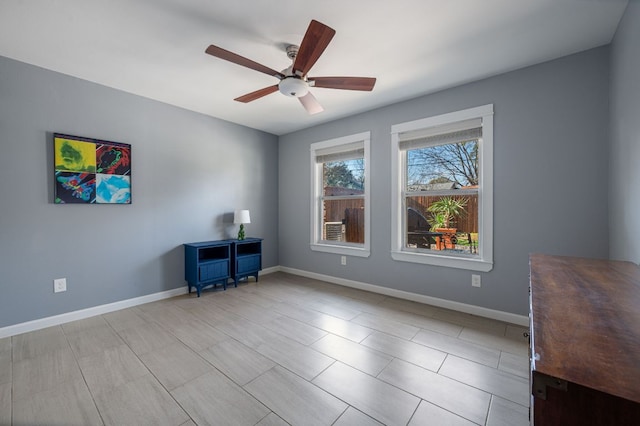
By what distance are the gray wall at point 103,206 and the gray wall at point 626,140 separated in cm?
422

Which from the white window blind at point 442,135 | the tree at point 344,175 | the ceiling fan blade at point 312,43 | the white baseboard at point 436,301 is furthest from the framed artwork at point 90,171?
the white window blind at point 442,135

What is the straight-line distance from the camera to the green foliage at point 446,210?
10.1 feet

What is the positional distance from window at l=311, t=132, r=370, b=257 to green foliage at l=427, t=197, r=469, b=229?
87 centimetres

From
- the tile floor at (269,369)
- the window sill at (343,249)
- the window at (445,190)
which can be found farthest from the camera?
the window sill at (343,249)

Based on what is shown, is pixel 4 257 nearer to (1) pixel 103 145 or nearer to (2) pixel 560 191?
(1) pixel 103 145

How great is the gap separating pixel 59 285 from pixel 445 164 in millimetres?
4355

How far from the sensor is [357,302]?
10.7 ft

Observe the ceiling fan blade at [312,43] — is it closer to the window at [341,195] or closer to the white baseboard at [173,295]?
the window at [341,195]

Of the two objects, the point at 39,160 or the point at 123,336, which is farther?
the point at 39,160

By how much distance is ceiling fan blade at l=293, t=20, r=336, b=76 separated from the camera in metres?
1.59

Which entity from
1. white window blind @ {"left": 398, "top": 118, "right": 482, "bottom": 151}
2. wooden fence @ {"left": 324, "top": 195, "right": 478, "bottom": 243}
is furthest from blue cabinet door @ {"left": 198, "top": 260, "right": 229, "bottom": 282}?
white window blind @ {"left": 398, "top": 118, "right": 482, "bottom": 151}

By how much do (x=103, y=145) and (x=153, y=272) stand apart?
1.58m

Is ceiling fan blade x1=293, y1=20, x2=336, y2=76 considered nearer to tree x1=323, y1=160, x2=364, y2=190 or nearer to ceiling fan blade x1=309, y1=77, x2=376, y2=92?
ceiling fan blade x1=309, y1=77, x2=376, y2=92

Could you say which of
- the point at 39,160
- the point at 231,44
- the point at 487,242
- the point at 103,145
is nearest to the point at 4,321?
the point at 39,160
